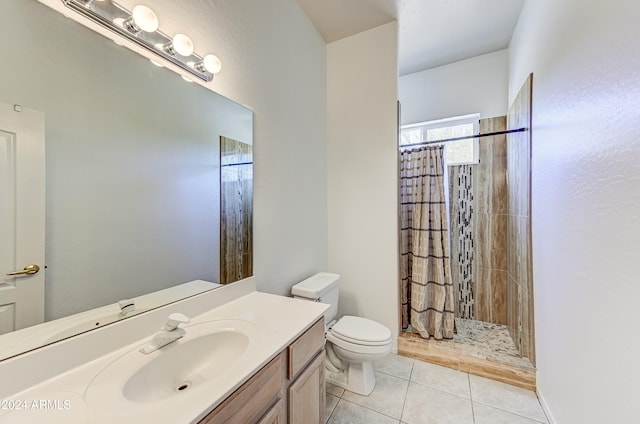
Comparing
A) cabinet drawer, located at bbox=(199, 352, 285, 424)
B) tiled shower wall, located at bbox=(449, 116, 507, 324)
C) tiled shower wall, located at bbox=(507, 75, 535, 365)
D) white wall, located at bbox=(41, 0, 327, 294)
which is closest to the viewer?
cabinet drawer, located at bbox=(199, 352, 285, 424)

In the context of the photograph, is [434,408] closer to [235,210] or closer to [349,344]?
[349,344]

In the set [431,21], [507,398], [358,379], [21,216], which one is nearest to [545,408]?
[507,398]

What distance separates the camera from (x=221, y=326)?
3.51 ft

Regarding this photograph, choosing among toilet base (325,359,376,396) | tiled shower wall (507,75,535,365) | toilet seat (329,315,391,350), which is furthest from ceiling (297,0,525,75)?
toilet base (325,359,376,396)

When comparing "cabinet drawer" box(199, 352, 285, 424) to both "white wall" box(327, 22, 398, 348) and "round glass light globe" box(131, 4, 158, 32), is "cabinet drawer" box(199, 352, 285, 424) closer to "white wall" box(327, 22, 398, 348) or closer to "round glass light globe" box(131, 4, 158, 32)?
"round glass light globe" box(131, 4, 158, 32)

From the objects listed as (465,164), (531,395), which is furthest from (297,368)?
(465,164)

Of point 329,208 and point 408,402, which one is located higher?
point 329,208

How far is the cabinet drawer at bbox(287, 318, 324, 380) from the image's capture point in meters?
0.99

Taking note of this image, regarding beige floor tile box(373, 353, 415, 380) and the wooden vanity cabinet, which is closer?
the wooden vanity cabinet

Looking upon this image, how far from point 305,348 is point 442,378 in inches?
55.4

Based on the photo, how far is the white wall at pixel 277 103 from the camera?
4.32 ft

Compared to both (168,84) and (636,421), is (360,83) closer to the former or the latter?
(168,84)

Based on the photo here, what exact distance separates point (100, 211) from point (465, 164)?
3.01m

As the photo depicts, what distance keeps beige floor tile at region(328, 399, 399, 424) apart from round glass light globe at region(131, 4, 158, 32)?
85.4 inches
